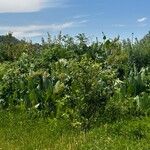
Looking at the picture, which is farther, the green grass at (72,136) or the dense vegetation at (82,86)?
the dense vegetation at (82,86)

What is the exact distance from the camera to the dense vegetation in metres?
13.3

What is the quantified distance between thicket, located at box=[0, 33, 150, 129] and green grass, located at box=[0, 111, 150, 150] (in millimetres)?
521

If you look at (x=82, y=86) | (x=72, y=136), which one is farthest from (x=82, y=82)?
(x=72, y=136)

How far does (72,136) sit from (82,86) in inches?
56.5

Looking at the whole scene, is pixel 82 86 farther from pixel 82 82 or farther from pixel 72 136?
pixel 72 136

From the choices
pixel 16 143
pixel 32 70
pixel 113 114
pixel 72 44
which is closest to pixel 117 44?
pixel 72 44

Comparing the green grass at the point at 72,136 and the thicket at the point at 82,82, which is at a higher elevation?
the thicket at the point at 82,82

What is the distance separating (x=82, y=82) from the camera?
1330cm

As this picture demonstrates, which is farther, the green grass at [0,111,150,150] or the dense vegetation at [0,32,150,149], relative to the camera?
the dense vegetation at [0,32,150,149]

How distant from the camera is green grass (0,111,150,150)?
11258 millimetres

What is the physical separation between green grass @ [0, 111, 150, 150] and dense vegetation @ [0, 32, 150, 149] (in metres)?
0.05

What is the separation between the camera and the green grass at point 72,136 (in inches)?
443

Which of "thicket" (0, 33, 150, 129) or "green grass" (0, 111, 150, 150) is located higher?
"thicket" (0, 33, 150, 129)

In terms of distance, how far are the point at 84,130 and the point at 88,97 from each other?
866 mm
